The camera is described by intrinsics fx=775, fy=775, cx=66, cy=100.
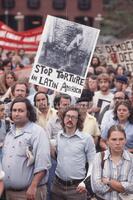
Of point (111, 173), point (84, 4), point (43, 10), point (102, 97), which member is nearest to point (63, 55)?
point (102, 97)

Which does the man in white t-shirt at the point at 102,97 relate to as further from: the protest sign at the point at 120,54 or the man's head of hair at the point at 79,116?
the protest sign at the point at 120,54

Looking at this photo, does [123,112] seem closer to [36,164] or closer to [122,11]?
[36,164]

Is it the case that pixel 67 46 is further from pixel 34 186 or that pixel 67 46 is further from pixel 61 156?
pixel 34 186

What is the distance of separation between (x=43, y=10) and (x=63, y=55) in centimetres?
5459

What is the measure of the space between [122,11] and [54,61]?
48704 millimetres

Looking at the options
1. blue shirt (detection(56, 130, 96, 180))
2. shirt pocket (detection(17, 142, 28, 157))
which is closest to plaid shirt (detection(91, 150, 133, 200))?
shirt pocket (detection(17, 142, 28, 157))

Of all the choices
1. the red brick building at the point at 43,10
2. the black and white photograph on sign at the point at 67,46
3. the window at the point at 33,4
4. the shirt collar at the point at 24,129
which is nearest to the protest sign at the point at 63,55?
the black and white photograph on sign at the point at 67,46

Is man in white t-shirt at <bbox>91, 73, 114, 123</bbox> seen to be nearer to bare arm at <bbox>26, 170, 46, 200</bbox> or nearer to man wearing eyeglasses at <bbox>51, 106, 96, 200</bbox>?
man wearing eyeglasses at <bbox>51, 106, 96, 200</bbox>

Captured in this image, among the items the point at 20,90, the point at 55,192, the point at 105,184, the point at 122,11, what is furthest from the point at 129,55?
the point at 122,11

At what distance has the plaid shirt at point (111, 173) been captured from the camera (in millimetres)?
6598

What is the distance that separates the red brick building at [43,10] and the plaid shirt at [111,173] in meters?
55.2

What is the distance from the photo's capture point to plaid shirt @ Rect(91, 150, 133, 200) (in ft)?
21.6

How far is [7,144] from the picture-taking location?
24.3ft

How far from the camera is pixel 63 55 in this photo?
359 inches
